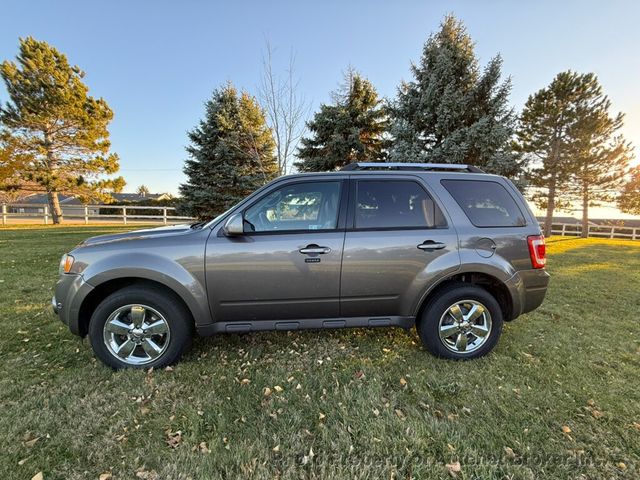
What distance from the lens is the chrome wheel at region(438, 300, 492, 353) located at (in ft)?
10.2

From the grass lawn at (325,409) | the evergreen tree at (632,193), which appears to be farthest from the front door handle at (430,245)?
the evergreen tree at (632,193)

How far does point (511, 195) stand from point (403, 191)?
120cm

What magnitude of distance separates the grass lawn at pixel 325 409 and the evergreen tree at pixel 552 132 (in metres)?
18.6

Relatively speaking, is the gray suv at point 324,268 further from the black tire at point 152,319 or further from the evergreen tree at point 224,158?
the evergreen tree at point 224,158

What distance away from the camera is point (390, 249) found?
293 cm

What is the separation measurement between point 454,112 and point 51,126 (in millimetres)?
21364

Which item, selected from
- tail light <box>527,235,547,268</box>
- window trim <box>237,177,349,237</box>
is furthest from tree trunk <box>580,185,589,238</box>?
window trim <box>237,177,349,237</box>

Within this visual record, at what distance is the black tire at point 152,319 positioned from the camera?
9.18 feet

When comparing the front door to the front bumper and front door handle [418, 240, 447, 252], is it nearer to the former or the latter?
front door handle [418, 240, 447, 252]

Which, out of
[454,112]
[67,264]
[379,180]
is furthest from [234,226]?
[454,112]

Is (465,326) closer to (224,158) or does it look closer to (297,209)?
(297,209)

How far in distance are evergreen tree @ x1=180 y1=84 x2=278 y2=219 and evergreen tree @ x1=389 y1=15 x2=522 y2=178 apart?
6.24m

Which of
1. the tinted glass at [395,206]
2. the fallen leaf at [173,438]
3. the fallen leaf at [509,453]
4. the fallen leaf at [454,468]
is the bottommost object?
the fallen leaf at [454,468]

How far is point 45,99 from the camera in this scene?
55.8 feet
